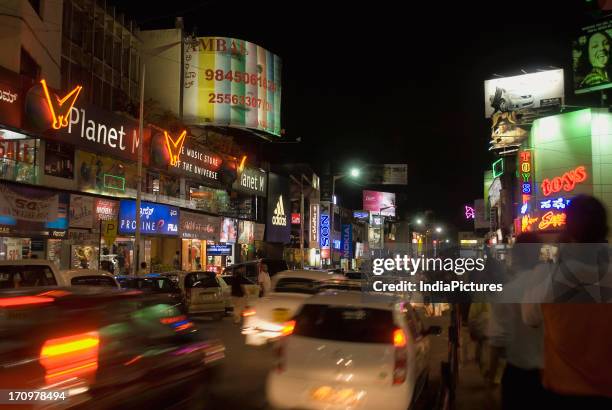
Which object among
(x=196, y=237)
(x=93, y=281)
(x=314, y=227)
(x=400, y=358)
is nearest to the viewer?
(x=400, y=358)

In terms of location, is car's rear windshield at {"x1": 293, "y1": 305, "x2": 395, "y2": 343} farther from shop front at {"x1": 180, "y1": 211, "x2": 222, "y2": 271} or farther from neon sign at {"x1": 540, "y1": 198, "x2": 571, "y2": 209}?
neon sign at {"x1": 540, "y1": 198, "x2": 571, "y2": 209}

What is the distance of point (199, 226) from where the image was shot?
29.9m

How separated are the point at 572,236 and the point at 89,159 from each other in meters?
21.2

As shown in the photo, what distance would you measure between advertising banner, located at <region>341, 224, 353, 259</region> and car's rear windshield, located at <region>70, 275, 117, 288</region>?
55460 millimetres

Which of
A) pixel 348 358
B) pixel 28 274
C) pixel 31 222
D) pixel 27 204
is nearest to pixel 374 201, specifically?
pixel 31 222

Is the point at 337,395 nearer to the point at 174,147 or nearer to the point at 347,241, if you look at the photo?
the point at 174,147

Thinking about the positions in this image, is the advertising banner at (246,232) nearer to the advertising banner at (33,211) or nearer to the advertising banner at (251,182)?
the advertising banner at (251,182)

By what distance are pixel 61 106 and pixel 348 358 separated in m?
15.3

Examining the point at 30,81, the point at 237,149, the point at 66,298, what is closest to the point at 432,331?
the point at 66,298

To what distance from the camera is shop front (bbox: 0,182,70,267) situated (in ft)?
57.0

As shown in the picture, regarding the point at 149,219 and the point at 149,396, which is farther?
the point at 149,219

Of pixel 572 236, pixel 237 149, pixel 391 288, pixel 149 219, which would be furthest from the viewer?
pixel 237 149

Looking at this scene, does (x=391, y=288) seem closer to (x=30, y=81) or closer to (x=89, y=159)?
(x=30, y=81)

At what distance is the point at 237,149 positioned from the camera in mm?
35000
